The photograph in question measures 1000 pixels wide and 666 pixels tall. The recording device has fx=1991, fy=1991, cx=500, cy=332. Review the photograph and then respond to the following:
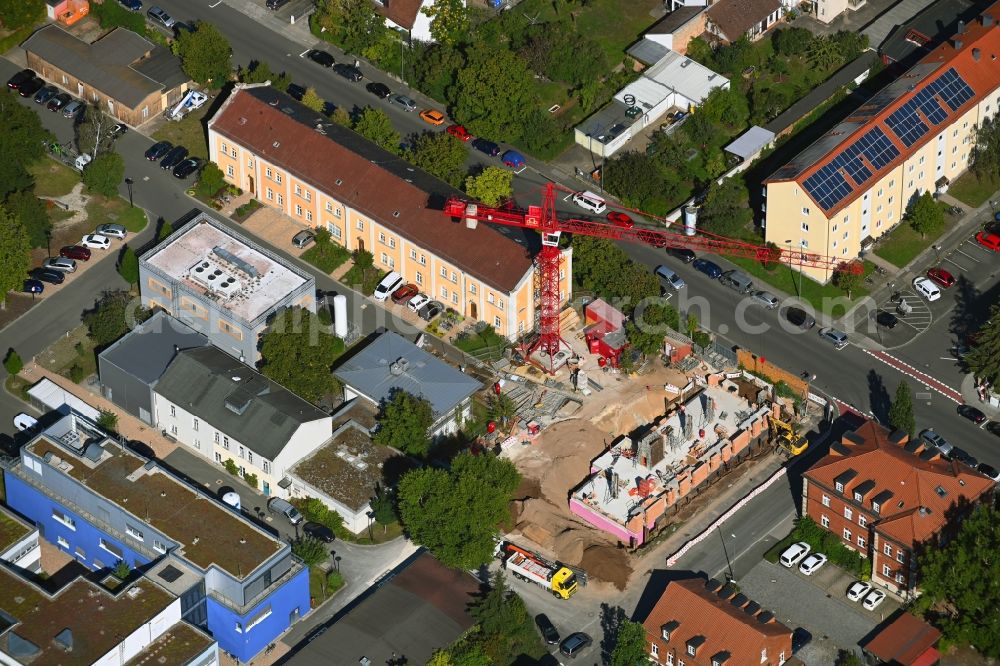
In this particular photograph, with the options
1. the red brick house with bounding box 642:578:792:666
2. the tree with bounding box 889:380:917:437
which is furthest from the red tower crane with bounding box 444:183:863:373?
the red brick house with bounding box 642:578:792:666

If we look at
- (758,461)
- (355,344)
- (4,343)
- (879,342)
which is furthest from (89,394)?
(879,342)

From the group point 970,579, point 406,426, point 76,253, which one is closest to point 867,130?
point 970,579

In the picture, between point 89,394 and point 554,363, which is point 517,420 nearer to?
point 554,363

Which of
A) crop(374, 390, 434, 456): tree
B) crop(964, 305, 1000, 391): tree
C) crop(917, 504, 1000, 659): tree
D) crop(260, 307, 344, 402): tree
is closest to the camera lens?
crop(917, 504, 1000, 659): tree

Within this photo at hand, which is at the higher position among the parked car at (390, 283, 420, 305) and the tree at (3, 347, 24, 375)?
the parked car at (390, 283, 420, 305)

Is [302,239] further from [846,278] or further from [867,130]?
[867,130]

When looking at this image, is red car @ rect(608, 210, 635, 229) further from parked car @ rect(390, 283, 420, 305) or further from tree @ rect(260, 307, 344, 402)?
tree @ rect(260, 307, 344, 402)
